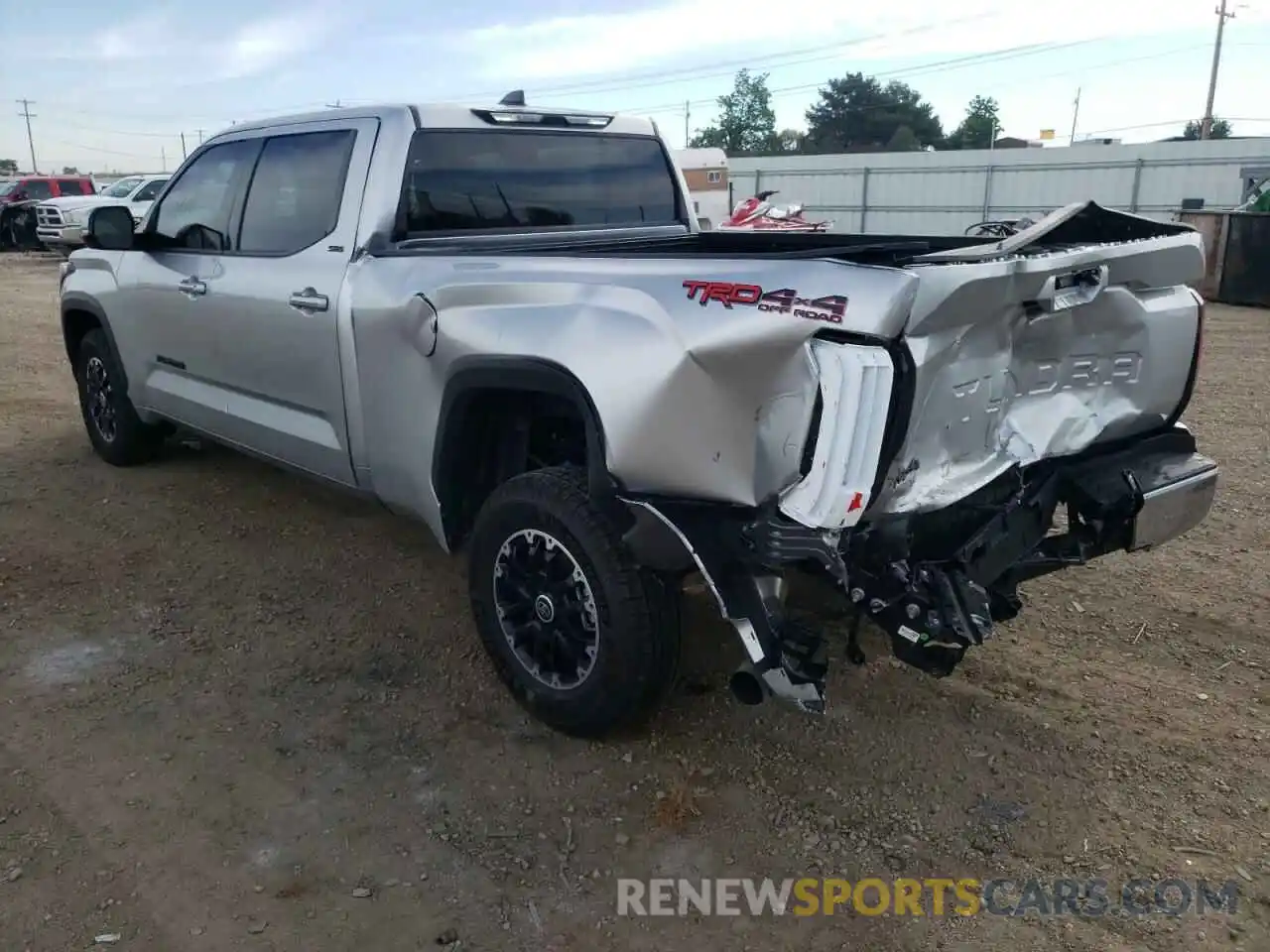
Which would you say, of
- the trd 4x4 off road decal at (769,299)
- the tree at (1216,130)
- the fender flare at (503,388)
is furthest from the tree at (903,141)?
the trd 4x4 off road decal at (769,299)

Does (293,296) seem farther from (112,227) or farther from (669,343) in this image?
(669,343)

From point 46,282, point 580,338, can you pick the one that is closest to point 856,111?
point 46,282

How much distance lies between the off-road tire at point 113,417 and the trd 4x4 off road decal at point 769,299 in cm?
435

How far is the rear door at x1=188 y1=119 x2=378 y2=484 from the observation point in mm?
4062

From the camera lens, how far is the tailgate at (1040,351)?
260 centimetres

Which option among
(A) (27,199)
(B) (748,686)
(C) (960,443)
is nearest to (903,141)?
(A) (27,199)

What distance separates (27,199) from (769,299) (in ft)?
97.2

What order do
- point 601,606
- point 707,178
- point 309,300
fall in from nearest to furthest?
point 601,606 < point 309,300 < point 707,178

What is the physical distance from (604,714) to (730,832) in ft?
1.72

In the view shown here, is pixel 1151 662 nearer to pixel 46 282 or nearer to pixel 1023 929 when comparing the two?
pixel 1023 929

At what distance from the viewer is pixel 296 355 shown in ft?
13.9

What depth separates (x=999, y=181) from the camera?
25.5 metres
